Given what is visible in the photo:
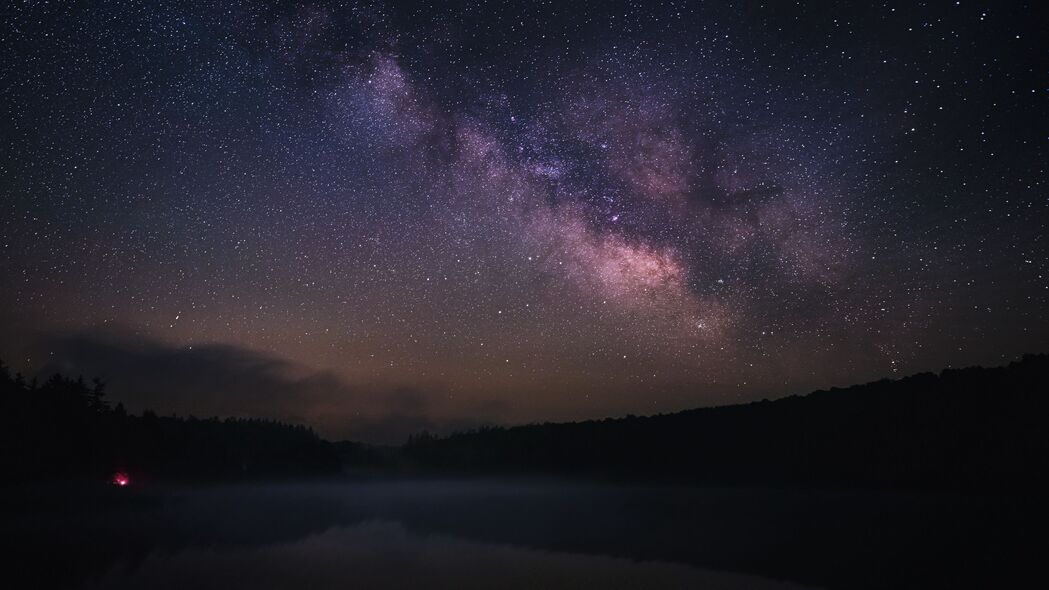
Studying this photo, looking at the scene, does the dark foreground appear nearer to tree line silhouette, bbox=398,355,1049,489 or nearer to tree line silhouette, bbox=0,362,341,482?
tree line silhouette, bbox=0,362,341,482

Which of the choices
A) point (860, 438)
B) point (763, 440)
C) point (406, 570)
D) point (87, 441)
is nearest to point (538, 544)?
point (406, 570)

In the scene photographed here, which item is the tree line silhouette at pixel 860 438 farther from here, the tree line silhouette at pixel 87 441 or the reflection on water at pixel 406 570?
the tree line silhouette at pixel 87 441

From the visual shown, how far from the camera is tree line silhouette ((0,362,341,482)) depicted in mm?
46031

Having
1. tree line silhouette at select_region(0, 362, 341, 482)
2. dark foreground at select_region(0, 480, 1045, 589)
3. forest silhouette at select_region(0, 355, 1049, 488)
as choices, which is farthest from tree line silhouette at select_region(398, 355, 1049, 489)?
tree line silhouette at select_region(0, 362, 341, 482)

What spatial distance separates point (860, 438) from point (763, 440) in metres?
17.5

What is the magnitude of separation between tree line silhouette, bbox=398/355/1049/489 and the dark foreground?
665cm

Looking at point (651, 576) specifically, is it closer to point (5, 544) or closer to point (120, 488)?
point (5, 544)

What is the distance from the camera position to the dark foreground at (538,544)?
20.0 metres

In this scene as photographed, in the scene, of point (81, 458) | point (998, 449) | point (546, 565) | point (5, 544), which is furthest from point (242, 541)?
point (998, 449)

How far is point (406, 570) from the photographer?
22.2 metres

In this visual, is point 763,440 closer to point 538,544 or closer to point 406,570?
point 538,544

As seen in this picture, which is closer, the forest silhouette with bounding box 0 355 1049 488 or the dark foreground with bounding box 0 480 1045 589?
the dark foreground with bounding box 0 480 1045 589

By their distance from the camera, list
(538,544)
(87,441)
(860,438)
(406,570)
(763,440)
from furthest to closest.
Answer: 1. (763,440)
2. (860,438)
3. (87,441)
4. (538,544)
5. (406,570)

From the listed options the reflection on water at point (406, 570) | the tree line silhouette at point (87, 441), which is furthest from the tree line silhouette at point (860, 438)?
the tree line silhouette at point (87, 441)
